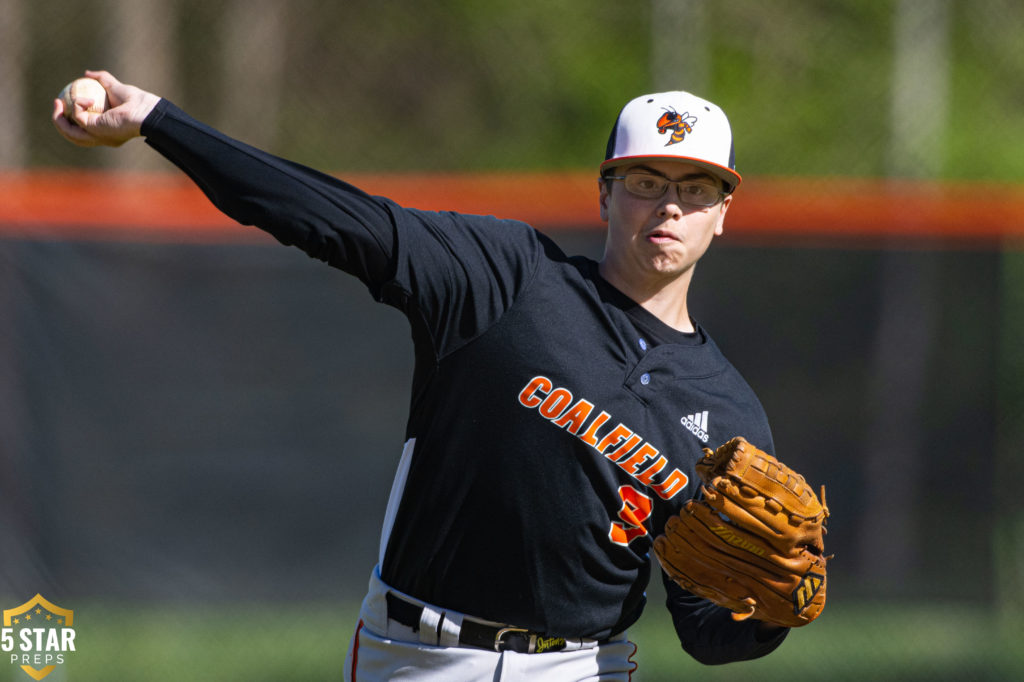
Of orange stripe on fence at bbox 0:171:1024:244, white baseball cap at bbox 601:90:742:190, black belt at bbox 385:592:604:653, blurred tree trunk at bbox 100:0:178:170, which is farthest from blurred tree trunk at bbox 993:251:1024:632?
blurred tree trunk at bbox 100:0:178:170

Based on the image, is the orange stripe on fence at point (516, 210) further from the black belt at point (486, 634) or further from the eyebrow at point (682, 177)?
the black belt at point (486, 634)

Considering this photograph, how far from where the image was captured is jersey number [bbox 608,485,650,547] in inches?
100

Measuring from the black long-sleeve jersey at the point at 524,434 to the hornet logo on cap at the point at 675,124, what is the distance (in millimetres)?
371

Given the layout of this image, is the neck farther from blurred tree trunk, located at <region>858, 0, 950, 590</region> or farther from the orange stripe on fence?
blurred tree trunk, located at <region>858, 0, 950, 590</region>

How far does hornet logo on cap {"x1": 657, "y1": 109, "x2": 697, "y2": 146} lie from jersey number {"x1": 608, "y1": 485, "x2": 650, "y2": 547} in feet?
2.59

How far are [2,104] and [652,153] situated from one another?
878 cm

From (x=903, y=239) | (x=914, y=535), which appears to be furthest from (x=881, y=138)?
(x=914, y=535)

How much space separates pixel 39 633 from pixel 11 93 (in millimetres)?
6565

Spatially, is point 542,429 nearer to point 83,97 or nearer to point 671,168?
point 671,168

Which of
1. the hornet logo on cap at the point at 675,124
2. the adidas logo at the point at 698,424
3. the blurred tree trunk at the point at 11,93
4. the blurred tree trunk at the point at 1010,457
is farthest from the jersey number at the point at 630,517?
the blurred tree trunk at the point at 11,93

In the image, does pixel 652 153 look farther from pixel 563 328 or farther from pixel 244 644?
pixel 244 644

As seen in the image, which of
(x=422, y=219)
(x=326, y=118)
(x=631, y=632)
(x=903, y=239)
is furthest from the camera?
(x=326, y=118)

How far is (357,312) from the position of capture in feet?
17.3

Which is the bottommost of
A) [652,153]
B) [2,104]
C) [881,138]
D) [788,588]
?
[788,588]
